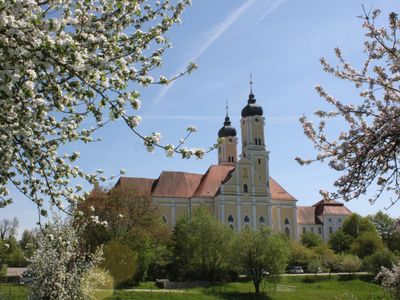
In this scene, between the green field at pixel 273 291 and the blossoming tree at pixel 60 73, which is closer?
the blossoming tree at pixel 60 73

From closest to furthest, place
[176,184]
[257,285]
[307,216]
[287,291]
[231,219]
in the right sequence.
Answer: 1. [257,285]
2. [287,291]
3. [231,219]
4. [176,184]
5. [307,216]

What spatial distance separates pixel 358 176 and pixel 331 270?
5024 cm

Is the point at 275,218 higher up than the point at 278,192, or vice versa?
the point at 278,192

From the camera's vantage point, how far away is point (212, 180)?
207 ft

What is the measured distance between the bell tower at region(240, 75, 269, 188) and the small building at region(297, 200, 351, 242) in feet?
65.4

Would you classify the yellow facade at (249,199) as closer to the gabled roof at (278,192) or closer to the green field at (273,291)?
the gabled roof at (278,192)

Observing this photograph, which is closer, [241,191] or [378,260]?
[378,260]

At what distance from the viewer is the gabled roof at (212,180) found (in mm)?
61594

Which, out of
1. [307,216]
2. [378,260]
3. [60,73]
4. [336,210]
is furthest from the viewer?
[336,210]

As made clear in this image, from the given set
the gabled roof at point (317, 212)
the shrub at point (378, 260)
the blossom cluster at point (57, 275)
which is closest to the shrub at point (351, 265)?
the shrub at point (378, 260)

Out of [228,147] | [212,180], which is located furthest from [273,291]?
[228,147]

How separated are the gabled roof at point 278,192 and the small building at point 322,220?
1586cm

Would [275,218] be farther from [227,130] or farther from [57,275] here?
[57,275]

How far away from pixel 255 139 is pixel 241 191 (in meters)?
8.41
